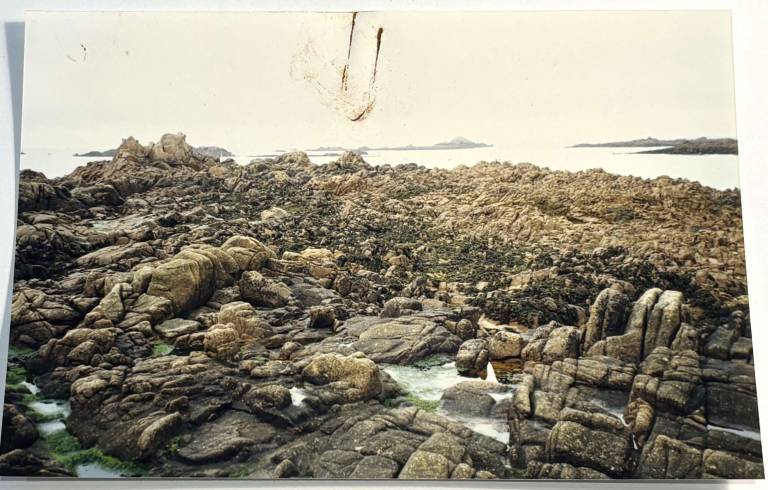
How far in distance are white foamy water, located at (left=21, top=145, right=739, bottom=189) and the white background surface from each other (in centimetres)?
28

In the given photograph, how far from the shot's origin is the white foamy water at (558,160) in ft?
20.1

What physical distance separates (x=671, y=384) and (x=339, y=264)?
3.56 m

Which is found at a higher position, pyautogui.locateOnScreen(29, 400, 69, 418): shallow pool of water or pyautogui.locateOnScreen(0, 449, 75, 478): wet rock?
pyautogui.locateOnScreen(29, 400, 69, 418): shallow pool of water

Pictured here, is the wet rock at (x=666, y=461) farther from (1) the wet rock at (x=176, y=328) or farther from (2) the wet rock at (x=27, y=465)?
(2) the wet rock at (x=27, y=465)

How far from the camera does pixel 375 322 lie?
20.0ft

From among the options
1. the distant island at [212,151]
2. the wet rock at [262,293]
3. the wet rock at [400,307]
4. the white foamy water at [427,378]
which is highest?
the distant island at [212,151]

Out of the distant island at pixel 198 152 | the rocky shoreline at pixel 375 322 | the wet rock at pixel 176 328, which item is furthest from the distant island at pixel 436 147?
the wet rock at pixel 176 328

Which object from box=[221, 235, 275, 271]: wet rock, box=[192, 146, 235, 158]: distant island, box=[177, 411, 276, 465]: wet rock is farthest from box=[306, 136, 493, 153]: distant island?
box=[177, 411, 276, 465]: wet rock

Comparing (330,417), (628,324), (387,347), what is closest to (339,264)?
(387,347)

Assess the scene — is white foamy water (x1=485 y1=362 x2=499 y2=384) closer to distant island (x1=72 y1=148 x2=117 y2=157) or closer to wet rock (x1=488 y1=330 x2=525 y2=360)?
wet rock (x1=488 y1=330 x2=525 y2=360)

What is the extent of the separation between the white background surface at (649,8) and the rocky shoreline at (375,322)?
216mm

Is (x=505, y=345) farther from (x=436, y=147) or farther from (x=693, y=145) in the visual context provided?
(x=693, y=145)

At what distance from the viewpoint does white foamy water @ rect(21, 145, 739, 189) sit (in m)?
6.12

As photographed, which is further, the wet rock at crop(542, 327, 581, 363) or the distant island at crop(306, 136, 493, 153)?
the distant island at crop(306, 136, 493, 153)
